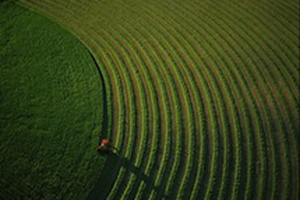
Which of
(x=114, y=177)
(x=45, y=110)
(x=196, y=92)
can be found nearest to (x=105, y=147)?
(x=114, y=177)

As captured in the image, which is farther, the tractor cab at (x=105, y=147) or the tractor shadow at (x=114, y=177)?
the tractor cab at (x=105, y=147)

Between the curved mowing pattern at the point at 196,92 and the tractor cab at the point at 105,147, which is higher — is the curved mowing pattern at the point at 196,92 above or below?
above

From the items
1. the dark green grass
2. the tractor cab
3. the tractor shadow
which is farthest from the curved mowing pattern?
the dark green grass

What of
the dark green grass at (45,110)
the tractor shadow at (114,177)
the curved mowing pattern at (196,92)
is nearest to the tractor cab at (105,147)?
the tractor shadow at (114,177)

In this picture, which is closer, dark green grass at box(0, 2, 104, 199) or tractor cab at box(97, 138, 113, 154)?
dark green grass at box(0, 2, 104, 199)

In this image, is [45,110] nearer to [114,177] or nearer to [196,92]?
[114,177]

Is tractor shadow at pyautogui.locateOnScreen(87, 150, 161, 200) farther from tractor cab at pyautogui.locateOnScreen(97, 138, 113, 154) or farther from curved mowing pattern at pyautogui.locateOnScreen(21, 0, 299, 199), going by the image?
tractor cab at pyautogui.locateOnScreen(97, 138, 113, 154)

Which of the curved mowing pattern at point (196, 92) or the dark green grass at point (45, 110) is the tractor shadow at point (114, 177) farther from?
the dark green grass at point (45, 110)

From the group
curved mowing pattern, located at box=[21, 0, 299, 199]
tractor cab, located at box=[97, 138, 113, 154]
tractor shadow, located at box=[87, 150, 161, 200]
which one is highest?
curved mowing pattern, located at box=[21, 0, 299, 199]
